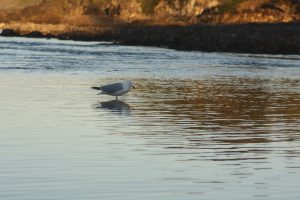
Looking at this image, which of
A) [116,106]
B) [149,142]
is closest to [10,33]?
[116,106]

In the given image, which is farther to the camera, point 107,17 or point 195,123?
point 107,17

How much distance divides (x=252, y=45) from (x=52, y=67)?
23.8 m

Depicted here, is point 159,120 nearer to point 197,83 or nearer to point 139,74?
point 197,83

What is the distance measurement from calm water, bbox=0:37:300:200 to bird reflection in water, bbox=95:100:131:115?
37 millimetres

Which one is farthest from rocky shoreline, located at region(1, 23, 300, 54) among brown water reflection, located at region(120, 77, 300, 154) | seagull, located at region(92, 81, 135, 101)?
seagull, located at region(92, 81, 135, 101)

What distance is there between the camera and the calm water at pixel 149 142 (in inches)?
359

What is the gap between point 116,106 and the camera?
696 inches

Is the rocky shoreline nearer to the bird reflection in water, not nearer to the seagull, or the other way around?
the seagull

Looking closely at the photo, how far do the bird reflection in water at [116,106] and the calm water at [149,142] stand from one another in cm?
4

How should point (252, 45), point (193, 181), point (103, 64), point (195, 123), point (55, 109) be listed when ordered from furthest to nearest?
point (252, 45) < point (103, 64) < point (55, 109) < point (195, 123) < point (193, 181)

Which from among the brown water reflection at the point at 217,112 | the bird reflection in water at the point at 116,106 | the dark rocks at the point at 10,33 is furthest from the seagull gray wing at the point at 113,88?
the dark rocks at the point at 10,33

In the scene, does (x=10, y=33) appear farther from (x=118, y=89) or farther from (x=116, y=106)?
(x=116, y=106)

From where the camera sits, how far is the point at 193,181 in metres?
9.47

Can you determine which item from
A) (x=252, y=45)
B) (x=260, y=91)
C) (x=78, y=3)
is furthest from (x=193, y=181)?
(x=78, y=3)
